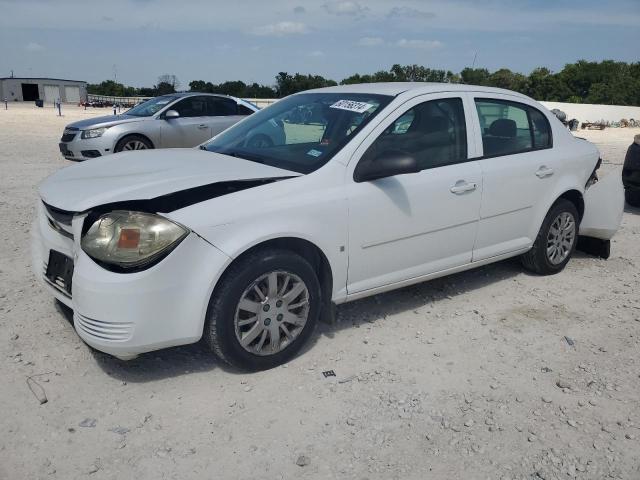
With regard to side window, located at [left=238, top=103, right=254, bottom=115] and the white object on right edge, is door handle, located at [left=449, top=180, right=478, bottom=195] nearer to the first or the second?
the white object on right edge

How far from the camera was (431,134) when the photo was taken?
420cm

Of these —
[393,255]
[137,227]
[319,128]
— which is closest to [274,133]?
[319,128]

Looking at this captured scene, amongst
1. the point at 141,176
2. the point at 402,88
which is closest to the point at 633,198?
the point at 402,88

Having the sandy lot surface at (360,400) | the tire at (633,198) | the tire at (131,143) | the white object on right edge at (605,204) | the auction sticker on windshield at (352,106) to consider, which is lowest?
the sandy lot surface at (360,400)

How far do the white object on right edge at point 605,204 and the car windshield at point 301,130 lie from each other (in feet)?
8.81

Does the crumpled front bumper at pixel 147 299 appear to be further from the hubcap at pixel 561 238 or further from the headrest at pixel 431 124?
the hubcap at pixel 561 238

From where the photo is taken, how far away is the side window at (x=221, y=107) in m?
11.7

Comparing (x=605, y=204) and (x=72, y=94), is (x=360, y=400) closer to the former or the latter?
(x=605, y=204)

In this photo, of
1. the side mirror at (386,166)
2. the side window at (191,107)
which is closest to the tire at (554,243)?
the side mirror at (386,166)

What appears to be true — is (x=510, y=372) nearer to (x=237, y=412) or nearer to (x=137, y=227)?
(x=237, y=412)

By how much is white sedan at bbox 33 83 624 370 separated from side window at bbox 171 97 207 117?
713 cm

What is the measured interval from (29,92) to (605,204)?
327 ft

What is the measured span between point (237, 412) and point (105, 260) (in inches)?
42.1

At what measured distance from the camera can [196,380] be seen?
3.37m
